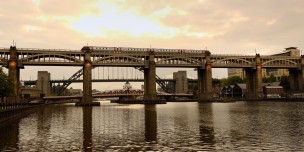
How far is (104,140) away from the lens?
29.7 meters

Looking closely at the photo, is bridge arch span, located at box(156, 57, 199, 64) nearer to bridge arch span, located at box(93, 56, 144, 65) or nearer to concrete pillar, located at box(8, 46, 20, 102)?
bridge arch span, located at box(93, 56, 144, 65)

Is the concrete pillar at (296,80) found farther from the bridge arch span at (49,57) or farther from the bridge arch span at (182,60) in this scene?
the bridge arch span at (49,57)

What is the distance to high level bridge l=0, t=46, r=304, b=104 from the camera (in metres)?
139

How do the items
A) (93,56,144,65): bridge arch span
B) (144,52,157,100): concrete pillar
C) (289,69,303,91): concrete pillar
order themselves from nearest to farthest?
1. (93,56,144,65): bridge arch span
2. (144,52,157,100): concrete pillar
3. (289,69,303,91): concrete pillar

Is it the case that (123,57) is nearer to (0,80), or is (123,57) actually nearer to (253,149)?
(0,80)

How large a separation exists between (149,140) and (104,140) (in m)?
4.28

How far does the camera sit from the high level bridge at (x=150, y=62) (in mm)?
139125

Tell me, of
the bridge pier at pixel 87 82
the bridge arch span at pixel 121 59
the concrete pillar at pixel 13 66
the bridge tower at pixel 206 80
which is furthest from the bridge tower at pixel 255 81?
the concrete pillar at pixel 13 66

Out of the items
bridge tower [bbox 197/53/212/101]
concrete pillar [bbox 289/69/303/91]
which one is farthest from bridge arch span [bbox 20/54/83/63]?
concrete pillar [bbox 289/69/303/91]

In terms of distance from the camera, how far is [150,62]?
15775cm

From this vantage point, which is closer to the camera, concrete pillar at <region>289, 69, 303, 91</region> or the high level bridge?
the high level bridge

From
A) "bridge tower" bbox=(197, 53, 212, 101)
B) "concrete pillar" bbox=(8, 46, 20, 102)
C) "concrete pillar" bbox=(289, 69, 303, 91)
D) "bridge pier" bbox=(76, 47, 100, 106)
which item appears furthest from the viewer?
"concrete pillar" bbox=(289, 69, 303, 91)

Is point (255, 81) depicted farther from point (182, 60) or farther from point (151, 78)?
point (151, 78)

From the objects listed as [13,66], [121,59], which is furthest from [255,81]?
[13,66]
